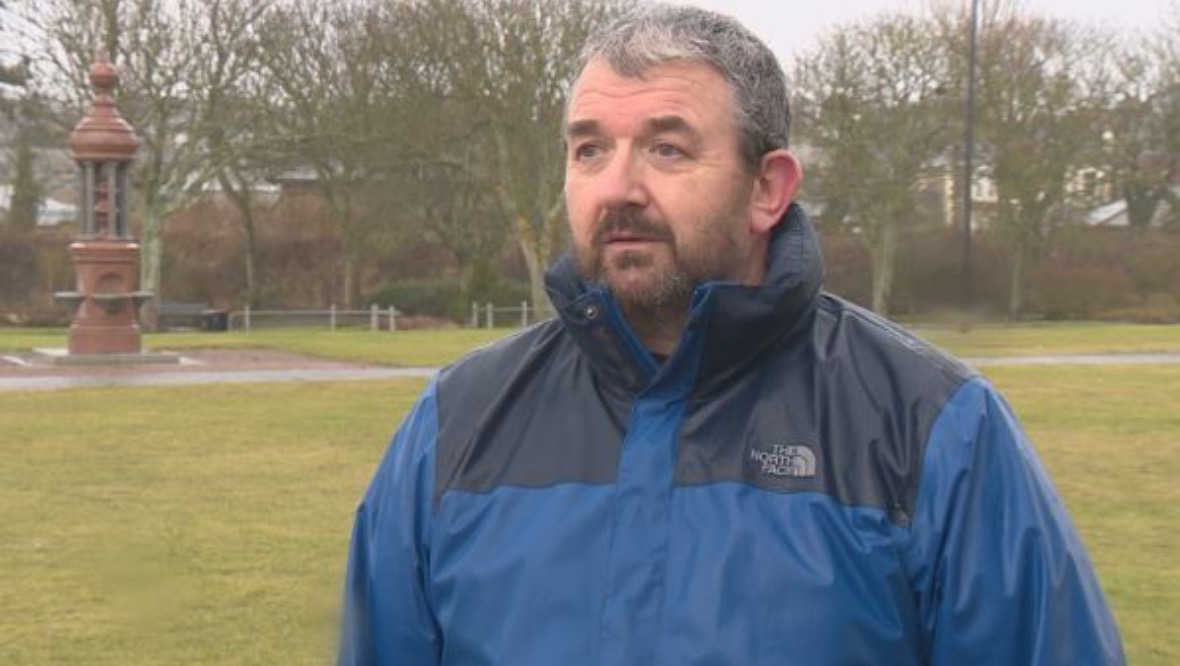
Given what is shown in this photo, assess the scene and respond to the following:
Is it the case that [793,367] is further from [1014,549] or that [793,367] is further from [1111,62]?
[1111,62]

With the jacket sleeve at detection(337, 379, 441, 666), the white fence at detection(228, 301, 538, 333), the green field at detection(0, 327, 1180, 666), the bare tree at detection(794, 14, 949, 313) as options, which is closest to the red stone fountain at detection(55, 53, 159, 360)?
the green field at detection(0, 327, 1180, 666)

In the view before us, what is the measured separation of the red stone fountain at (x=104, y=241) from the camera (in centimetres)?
2556

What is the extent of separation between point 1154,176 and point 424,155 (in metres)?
18.0

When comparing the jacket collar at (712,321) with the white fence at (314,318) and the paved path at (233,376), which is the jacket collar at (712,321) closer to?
the paved path at (233,376)

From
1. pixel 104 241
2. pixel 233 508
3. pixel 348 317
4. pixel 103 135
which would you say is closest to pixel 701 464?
pixel 233 508

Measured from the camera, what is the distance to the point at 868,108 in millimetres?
32219

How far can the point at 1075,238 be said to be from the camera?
1115 inches

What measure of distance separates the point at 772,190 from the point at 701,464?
16.3 inches

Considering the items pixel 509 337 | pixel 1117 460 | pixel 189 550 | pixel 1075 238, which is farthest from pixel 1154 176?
pixel 509 337

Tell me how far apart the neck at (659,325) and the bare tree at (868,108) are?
1663 centimetres

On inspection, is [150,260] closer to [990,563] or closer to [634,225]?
[634,225]

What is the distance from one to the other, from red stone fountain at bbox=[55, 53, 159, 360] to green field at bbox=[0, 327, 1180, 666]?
7129 millimetres

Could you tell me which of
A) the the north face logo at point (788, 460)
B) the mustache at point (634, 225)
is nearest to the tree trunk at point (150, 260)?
the mustache at point (634, 225)

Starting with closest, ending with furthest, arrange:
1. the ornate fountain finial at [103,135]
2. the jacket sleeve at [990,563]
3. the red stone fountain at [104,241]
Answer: the jacket sleeve at [990,563]
the red stone fountain at [104,241]
the ornate fountain finial at [103,135]
